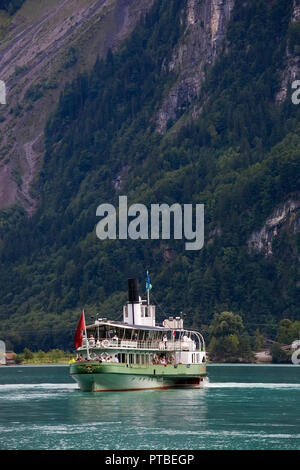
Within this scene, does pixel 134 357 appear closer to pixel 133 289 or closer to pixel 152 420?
pixel 133 289

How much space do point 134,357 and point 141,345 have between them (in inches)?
185

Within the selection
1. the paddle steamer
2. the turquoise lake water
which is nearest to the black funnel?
the paddle steamer

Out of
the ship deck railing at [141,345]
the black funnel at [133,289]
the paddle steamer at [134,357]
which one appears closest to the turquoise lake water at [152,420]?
the paddle steamer at [134,357]

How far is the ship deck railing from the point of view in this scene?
180375 mm

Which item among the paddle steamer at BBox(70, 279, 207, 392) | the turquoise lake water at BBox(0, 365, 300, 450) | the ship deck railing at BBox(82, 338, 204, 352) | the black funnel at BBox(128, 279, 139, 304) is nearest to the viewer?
the turquoise lake water at BBox(0, 365, 300, 450)

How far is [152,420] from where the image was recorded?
137 m

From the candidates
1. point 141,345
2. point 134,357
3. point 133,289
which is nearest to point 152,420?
point 134,357

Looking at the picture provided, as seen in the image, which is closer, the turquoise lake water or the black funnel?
the turquoise lake water

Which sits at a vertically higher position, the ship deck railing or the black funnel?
the black funnel

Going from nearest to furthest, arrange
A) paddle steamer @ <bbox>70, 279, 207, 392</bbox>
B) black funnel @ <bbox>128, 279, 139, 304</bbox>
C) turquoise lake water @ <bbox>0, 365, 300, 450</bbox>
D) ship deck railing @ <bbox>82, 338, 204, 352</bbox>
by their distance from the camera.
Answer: turquoise lake water @ <bbox>0, 365, 300, 450</bbox> < paddle steamer @ <bbox>70, 279, 207, 392</bbox> < ship deck railing @ <bbox>82, 338, 204, 352</bbox> < black funnel @ <bbox>128, 279, 139, 304</bbox>

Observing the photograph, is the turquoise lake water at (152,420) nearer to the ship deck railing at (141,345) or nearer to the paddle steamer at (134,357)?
the paddle steamer at (134,357)

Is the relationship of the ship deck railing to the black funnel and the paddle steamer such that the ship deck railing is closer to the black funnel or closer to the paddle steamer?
the paddle steamer
